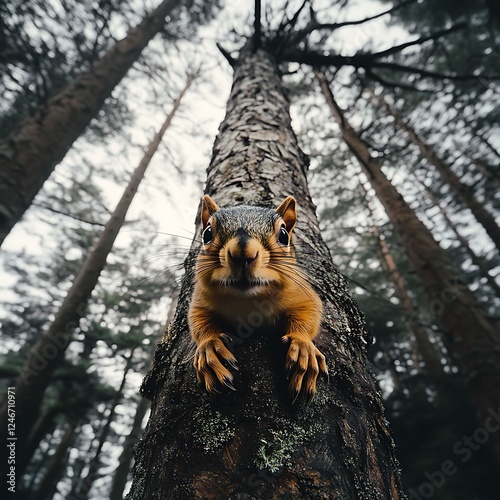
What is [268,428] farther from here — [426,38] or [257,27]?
[426,38]

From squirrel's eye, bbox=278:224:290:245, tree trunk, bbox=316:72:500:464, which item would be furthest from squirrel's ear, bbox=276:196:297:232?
tree trunk, bbox=316:72:500:464

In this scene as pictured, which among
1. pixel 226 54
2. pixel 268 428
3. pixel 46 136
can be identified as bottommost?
pixel 268 428

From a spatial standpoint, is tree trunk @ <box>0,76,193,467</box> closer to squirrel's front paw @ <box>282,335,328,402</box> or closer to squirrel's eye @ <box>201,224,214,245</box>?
squirrel's eye @ <box>201,224,214,245</box>

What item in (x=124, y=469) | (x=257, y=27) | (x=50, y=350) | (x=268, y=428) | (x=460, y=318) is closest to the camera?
(x=268, y=428)

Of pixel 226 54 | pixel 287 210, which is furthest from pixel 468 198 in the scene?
pixel 287 210

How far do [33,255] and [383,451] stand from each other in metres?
18.4

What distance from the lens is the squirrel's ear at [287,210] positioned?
142 cm

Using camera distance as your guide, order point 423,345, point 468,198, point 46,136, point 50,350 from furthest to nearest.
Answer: point 423,345
point 468,198
point 50,350
point 46,136

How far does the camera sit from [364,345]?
1294mm

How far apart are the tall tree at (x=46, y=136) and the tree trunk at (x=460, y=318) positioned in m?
3.44

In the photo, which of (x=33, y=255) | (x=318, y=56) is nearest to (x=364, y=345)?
(x=318, y=56)

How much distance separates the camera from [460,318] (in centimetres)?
416

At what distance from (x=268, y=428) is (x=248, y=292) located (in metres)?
0.46

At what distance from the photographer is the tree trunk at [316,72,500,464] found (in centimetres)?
364
